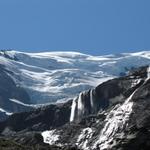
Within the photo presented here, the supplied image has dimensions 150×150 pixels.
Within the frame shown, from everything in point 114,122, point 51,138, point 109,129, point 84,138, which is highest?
point 114,122

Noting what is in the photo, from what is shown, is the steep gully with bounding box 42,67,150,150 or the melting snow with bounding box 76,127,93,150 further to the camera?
the melting snow with bounding box 76,127,93,150

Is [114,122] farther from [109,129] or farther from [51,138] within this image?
[51,138]

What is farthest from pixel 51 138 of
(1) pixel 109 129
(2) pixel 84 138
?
(1) pixel 109 129

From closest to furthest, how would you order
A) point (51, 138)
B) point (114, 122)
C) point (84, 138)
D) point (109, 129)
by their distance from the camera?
point (109, 129)
point (114, 122)
point (84, 138)
point (51, 138)

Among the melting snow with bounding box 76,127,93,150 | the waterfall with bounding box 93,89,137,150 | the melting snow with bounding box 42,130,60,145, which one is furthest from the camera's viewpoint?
the melting snow with bounding box 42,130,60,145

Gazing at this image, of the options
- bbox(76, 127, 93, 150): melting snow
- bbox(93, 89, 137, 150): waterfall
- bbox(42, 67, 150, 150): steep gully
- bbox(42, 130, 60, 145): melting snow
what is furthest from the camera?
bbox(42, 130, 60, 145): melting snow

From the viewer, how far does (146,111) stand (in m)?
135

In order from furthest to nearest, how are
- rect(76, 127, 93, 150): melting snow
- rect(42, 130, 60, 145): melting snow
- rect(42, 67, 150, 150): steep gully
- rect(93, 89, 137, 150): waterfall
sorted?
rect(42, 130, 60, 145): melting snow, rect(76, 127, 93, 150): melting snow, rect(42, 67, 150, 150): steep gully, rect(93, 89, 137, 150): waterfall

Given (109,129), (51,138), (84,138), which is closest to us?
(109,129)

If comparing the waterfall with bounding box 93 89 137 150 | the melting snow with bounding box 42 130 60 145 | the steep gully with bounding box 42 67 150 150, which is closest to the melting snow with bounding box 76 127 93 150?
the steep gully with bounding box 42 67 150 150

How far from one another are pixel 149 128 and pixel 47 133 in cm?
5415

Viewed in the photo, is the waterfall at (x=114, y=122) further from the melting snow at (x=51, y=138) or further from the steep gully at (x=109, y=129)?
the melting snow at (x=51, y=138)

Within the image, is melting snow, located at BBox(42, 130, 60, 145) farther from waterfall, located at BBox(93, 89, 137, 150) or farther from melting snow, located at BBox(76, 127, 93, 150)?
waterfall, located at BBox(93, 89, 137, 150)

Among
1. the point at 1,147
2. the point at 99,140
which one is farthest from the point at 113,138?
the point at 1,147
